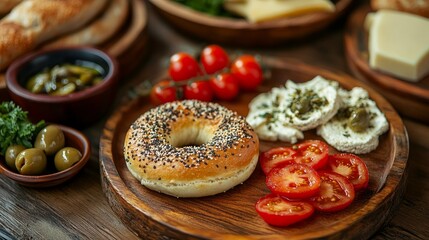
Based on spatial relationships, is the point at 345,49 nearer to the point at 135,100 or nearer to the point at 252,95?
the point at 252,95

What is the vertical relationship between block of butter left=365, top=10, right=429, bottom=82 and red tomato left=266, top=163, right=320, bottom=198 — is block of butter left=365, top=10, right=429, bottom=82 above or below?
above

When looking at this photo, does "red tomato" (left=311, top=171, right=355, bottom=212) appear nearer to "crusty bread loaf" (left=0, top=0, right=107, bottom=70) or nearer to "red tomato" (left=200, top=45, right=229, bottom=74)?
"red tomato" (left=200, top=45, right=229, bottom=74)

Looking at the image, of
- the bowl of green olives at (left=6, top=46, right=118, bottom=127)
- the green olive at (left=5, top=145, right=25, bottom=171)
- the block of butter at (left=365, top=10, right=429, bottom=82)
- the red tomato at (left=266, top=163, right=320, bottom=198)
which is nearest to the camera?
the red tomato at (left=266, top=163, right=320, bottom=198)

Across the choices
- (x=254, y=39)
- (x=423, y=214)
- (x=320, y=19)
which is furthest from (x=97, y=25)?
(x=423, y=214)

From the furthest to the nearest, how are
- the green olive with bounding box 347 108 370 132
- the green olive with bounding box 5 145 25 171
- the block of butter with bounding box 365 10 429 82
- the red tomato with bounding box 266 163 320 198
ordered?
the block of butter with bounding box 365 10 429 82 → the green olive with bounding box 347 108 370 132 → the green olive with bounding box 5 145 25 171 → the red tomato with bounding box 266 163 320 198

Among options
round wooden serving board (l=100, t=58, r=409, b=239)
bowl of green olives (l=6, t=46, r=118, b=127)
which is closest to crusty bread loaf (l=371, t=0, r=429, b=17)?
round wooden serving board (l=100, t=58, r=409, b=239)

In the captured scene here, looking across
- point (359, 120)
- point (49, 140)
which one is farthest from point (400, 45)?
point (49, 140)

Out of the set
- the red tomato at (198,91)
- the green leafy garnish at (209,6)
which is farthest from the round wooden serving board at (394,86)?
the red tomato at (198,91)

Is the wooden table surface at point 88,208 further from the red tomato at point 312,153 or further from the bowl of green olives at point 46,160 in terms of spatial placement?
the red tomato at point 312,153
